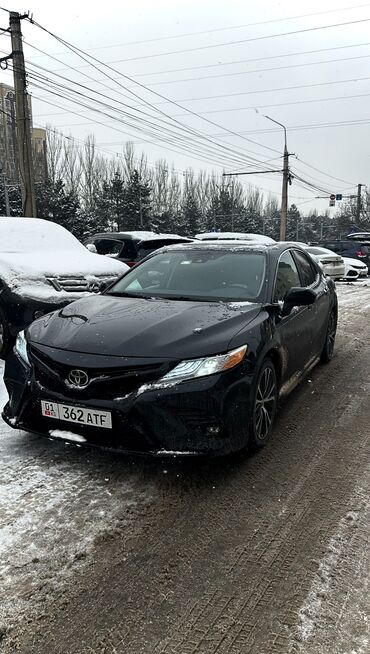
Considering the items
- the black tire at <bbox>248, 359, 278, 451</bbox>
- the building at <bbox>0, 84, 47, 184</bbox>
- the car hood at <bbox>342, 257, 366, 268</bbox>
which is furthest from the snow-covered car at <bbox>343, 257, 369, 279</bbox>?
the building at <bbox>0, 84, 47, 184</bbox>

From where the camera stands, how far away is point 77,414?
2895 millimetres

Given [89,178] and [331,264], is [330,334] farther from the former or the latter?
[89,178]

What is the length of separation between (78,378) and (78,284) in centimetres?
322

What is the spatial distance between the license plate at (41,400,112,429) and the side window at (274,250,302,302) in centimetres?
171

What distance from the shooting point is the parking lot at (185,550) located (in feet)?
6.33

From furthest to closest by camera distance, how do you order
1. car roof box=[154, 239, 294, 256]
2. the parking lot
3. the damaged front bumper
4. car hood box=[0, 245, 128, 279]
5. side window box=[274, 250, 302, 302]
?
car hood box=[0, 245, 128, 279] → car roof box=[154, 239, 294, 256] → side window box=[274, 250, 302, 302] → the damaged front bumper → the parking lot

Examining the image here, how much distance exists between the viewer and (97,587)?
7.09 feet

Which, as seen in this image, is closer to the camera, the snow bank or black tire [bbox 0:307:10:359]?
black tire [bbox 0:307:10:359]

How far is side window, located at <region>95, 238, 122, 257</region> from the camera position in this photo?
35.1ft

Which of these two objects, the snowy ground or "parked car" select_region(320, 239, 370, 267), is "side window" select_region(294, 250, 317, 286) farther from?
"parked car" select_region(320, 239, 370, 267)

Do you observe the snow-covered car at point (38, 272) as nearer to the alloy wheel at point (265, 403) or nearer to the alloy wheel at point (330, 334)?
the alloy wheel at point (330, 334)

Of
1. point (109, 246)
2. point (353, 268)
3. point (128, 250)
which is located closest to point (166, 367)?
point (128, 250)

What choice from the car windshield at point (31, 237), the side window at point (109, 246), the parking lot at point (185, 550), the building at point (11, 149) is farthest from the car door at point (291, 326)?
the building at point (11, 149)

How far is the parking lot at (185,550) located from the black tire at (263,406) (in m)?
0.14
